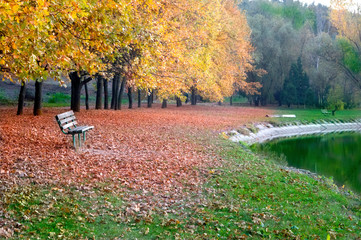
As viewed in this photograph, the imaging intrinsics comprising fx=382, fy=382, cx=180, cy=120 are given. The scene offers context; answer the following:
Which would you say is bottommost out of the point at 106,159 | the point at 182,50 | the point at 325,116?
the point at 106,159

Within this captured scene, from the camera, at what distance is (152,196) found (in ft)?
26.3

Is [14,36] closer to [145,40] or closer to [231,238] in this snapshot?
[145,40]

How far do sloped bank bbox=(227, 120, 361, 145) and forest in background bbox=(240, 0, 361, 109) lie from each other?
314 inches

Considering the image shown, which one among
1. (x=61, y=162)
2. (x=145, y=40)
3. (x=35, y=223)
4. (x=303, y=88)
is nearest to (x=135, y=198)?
(x=35, y=223)

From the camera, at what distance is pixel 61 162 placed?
9812 mm

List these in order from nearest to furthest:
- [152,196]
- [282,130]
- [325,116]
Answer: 1. [152,196]
2. [282,130]
3. [325,116]

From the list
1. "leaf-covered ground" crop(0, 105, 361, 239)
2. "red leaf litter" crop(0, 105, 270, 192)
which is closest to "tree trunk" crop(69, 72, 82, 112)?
"red leaf litter" crop(0, 105, 270, 192)

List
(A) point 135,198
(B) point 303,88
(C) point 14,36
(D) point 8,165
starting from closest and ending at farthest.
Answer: (A) point 135,198 → (C) point 14,36 → (D) point 8,165 → (B) point 303,88

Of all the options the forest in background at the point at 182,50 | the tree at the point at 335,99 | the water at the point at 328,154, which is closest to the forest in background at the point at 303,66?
the tree at the point at 335,99

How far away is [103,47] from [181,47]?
11.0m

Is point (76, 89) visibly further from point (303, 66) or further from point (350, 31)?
point (303, 66)

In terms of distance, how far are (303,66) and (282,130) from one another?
24.2 metres

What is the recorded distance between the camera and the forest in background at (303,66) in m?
47.2

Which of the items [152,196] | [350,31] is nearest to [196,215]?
[152,196]
